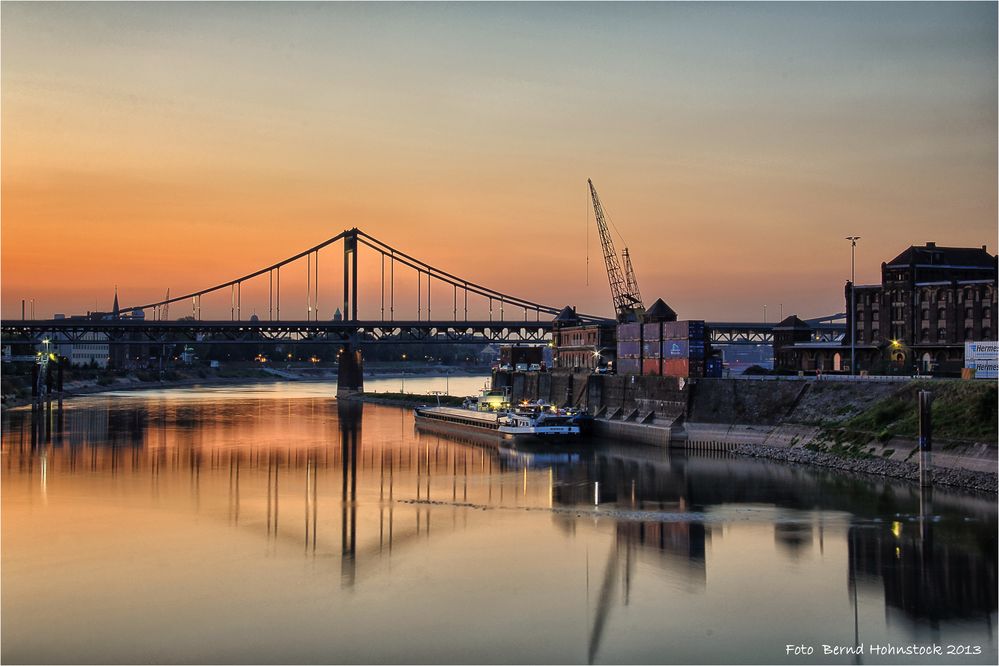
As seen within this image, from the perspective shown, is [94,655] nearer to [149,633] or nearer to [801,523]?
[149,633]

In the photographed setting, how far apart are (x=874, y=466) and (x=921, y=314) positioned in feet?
135

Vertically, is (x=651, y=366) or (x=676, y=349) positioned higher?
(x=676, y=349)

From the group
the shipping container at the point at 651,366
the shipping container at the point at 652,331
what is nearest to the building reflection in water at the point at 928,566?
the shipping container at the point at 651,366

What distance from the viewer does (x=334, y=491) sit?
200 feet

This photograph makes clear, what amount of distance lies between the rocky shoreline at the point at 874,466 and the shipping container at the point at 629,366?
2286cm

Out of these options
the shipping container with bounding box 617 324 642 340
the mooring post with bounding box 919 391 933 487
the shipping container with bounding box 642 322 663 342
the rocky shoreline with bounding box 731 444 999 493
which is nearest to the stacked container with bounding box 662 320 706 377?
the shipping container with bounding box 642 322 663 342

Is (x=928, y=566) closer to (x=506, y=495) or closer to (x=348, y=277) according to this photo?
(x=506, y=495)

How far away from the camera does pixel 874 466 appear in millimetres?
61531

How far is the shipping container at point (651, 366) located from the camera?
92750 mm

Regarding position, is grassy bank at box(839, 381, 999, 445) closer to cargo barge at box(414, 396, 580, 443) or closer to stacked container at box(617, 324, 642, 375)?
cargo barge at box(414, 396, 580, 443)

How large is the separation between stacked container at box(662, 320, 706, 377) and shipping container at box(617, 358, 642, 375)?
7003mm

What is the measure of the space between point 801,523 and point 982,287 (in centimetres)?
5307

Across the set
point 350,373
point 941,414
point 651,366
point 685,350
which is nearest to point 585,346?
point 651,366

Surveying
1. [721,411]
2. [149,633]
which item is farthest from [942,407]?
[149,633]
